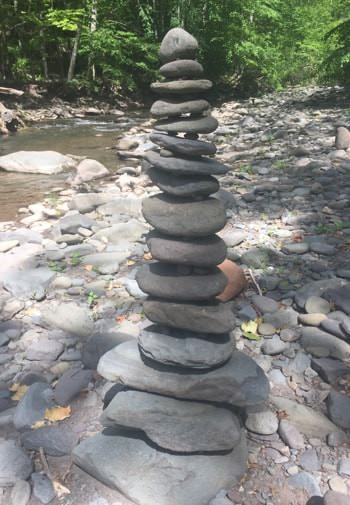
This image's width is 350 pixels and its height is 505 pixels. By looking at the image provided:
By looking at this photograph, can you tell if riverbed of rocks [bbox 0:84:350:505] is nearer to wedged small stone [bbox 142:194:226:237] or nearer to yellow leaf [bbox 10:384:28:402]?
yellow leaf [bbox 10:384:28:402]

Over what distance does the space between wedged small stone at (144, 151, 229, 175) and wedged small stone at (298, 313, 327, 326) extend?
5.52 ft

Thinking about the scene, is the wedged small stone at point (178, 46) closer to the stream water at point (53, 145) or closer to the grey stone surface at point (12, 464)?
the grey stone surface at point (12, 464)

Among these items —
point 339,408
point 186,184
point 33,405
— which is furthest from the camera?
point 33,405

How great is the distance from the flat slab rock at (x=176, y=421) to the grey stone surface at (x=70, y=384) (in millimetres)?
562

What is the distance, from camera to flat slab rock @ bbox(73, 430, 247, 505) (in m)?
2.13

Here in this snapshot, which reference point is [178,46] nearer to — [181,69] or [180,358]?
[181,69]

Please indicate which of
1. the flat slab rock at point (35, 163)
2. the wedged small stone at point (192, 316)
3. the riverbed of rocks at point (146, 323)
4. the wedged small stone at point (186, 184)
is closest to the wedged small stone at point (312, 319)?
the riverbed of rocks at point (146, 323)

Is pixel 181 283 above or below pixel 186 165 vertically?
below

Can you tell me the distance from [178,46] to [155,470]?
207 cm

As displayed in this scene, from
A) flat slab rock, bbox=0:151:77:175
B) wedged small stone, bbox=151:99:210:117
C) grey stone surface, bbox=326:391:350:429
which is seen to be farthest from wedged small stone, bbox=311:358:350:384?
flat slab rock, bbox=0:151:77:175

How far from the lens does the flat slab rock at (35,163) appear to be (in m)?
8.57

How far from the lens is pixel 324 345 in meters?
3.15

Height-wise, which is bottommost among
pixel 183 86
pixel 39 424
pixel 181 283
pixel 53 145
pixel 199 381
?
pixel 53 145

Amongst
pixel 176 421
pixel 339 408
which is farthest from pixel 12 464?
pixel 339 408
